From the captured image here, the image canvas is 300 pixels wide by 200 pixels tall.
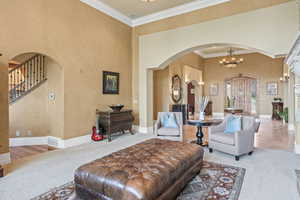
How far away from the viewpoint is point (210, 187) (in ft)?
8.11

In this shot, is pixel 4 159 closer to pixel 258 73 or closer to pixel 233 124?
pixel 233 124

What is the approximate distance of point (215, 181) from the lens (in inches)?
104

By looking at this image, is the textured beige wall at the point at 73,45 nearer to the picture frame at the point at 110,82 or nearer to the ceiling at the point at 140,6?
the picture frame at the point at 110,82

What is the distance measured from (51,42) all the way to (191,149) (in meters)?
4.08

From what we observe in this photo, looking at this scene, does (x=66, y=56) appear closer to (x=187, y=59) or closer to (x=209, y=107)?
(x=187, y=59)

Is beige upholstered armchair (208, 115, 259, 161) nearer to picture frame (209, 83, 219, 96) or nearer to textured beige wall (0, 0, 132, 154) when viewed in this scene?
textured beige wall (0, 0, 132, 154)

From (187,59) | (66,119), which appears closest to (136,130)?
(66,119)

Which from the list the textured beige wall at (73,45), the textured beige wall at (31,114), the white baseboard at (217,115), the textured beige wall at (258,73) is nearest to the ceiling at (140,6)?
the textured beige wall at (73,45)

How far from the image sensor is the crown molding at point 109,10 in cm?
518

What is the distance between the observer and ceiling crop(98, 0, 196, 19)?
209 inches

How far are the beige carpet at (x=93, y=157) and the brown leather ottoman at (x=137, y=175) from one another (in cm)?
88

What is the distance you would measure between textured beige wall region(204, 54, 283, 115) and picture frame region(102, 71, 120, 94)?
8716mm

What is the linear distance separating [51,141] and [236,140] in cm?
475

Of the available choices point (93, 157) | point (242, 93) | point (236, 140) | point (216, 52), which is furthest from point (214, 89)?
point (93, 157)
